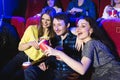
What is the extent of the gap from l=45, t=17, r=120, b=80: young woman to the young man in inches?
11.1

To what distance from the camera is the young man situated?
2.46 metres

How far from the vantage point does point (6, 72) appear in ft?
9.91

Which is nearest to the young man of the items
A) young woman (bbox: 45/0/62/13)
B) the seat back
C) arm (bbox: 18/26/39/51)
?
arm (bbox: 18/26/39/51)

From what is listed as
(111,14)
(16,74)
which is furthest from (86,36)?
(111,14)

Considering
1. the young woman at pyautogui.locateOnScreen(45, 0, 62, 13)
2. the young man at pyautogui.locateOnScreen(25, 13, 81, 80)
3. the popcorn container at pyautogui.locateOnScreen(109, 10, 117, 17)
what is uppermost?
the young woman at pyautogui.locateOnScreen(45, 0, 62, 13)

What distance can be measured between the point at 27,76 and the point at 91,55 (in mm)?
661

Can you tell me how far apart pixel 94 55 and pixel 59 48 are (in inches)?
15.8

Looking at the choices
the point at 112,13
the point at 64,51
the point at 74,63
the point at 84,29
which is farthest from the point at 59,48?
the point at 112,13

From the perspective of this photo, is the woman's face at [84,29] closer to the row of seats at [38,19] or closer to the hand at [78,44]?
the hand at [78,44]

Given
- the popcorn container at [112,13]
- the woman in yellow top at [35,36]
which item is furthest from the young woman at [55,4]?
the woman in yellow top at [35,36]

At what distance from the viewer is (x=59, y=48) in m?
2.47

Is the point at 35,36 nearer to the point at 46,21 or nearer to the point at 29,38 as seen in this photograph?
the point at 29,38

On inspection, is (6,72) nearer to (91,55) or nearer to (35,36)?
(35,36)

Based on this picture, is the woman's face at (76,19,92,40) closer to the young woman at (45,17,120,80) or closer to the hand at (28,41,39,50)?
the young woman at (45,17,120,80)
